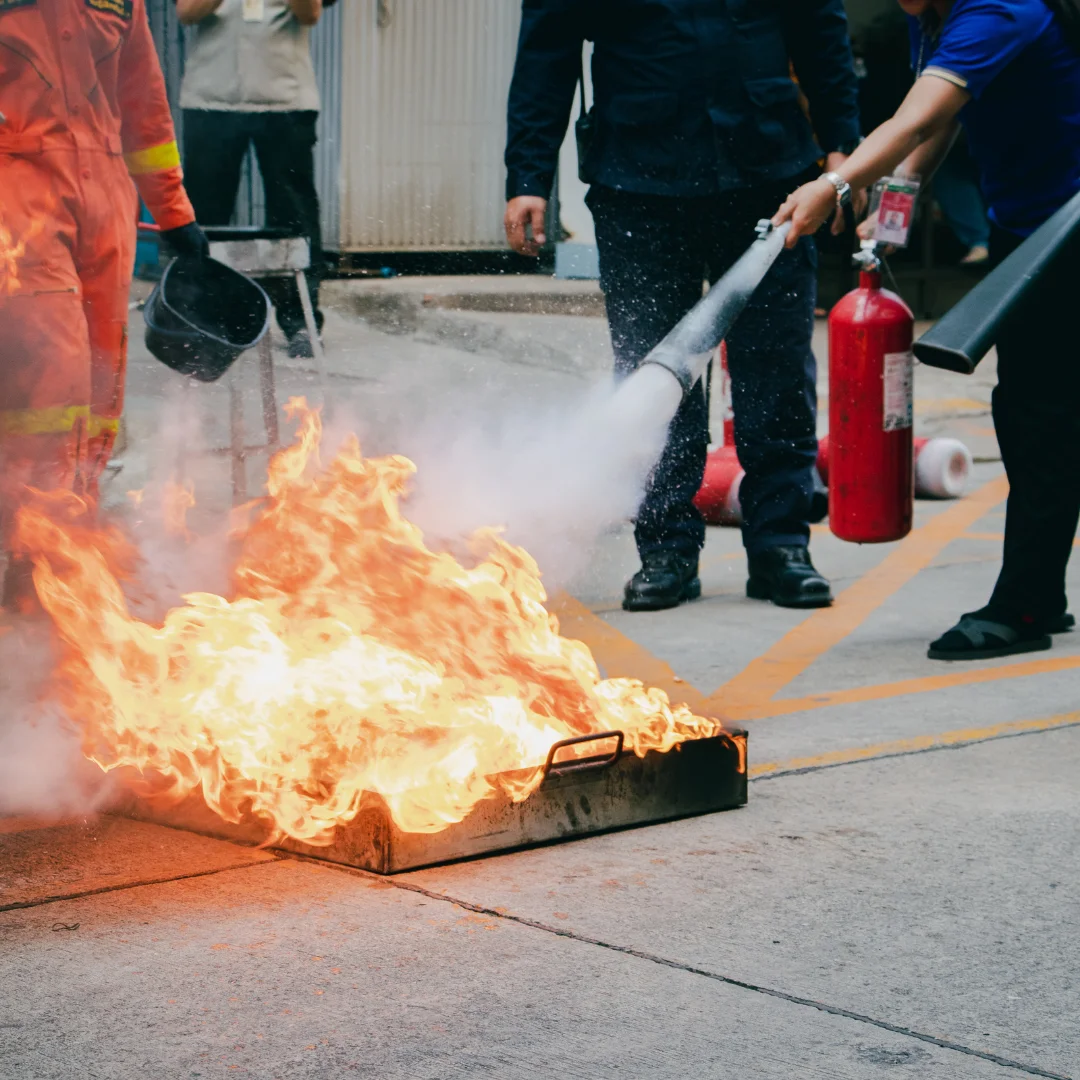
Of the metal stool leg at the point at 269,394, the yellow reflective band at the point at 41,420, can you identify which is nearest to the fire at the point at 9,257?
the yellow reflective band at the point at 41,420

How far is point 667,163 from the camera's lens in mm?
5305

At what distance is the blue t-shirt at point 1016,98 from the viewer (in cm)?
451

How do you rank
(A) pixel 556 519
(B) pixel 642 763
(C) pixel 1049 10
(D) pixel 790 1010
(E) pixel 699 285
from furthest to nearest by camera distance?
1. (E) pixel 699 285
2. (A) pixel 556 519
3. (C) pixel 1049 10
4. (B) pixel 642 763
5. (D) pixel 790 1010

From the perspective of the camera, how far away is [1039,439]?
15.8 feet

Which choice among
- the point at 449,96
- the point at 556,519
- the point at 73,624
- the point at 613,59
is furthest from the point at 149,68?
the point at 449,96

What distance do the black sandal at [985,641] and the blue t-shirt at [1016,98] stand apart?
40.6 inches

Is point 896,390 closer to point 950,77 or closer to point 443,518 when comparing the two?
point 950,77

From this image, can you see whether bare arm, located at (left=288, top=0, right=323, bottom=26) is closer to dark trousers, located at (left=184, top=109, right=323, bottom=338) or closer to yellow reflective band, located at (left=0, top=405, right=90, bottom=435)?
dark trousers, located at (left=184, top=109, right=323, bottom=338)

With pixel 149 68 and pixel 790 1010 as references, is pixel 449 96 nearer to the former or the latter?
pixel 149 68

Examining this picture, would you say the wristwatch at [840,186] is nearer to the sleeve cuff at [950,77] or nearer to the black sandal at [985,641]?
the sleeve cuff at [950,77]

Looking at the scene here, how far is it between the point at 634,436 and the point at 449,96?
892 cm

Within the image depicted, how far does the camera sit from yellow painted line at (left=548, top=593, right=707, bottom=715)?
4.59 m

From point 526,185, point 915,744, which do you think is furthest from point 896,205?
point 915,744

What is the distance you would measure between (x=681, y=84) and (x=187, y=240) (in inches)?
61.6
